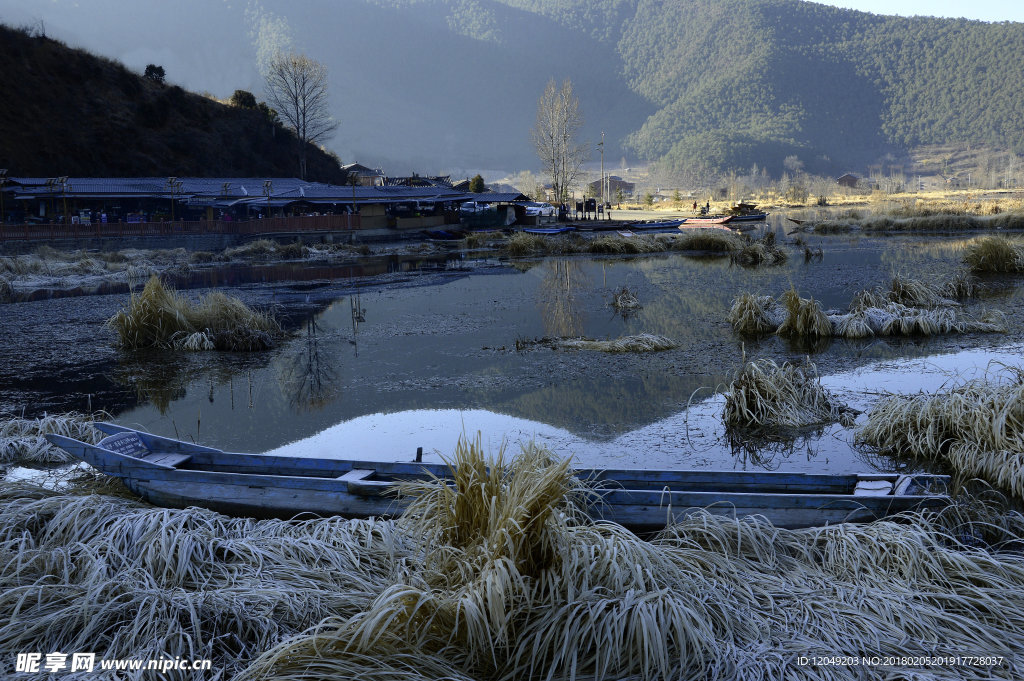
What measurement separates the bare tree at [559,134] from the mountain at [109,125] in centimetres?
2805

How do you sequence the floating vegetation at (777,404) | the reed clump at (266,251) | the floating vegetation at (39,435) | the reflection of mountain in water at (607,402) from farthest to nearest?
the reed clump at (266,251)
the reflection of mountain in water at (607,402)
the floating vegetation at (777,404)
the floating vegetation at (39,435)

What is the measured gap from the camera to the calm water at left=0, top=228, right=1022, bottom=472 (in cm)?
799

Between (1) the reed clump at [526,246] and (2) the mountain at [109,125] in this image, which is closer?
(1) the reed clump at [526,246]

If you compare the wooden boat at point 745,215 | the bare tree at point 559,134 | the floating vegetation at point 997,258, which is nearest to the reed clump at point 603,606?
the floating vegetation at point 997,258

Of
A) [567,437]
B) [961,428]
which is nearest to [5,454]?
[567,437]

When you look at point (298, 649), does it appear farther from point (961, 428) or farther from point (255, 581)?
point (961, 428)

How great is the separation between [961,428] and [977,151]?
185m

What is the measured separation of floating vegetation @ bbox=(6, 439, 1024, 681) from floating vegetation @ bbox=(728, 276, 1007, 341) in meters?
8.17

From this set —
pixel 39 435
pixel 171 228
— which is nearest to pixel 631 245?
pixel 171 228

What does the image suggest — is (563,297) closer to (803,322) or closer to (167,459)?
(803,322)

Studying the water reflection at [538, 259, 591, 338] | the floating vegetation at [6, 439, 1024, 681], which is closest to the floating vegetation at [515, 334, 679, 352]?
the water reflection at [538, 259, 591, 338]

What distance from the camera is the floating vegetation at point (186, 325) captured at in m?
13.6

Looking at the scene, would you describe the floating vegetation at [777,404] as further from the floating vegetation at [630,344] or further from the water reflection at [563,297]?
the water reflection at [563,297]

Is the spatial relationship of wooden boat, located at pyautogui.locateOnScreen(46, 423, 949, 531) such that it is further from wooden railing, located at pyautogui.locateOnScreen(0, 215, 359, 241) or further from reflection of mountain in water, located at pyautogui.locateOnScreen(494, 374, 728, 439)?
wooden railing, located at pyautogui.locateOnScreen(0, 215, 359, 241)
